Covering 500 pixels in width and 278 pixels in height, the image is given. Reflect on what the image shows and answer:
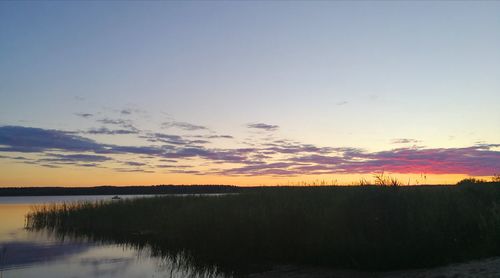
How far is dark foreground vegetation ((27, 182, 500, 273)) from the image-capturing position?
13.0 m

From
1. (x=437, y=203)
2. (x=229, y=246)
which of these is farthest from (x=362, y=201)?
(x=229, y=246)

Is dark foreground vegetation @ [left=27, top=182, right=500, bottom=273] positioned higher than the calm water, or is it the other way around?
dark foreground vegetation @ [left=27, top=182, right=500, bottom=273]

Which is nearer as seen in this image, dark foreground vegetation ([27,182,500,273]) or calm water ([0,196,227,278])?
dark foreground vegetation ([27,182,500,273])

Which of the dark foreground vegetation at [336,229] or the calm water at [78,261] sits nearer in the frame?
the dark foreground vegetation at [336,229]

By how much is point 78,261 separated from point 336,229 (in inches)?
460

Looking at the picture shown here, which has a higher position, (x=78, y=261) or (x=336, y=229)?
(x=336, y=229)

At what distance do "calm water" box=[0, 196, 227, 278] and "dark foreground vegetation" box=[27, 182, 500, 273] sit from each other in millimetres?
1294

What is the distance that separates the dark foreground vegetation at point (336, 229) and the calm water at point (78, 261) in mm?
1294

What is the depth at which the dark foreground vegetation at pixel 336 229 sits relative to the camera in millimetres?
13047

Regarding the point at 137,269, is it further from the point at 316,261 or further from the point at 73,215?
the point at 73,215

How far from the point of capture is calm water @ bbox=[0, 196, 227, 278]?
16.0m

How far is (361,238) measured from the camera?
14.3 meters

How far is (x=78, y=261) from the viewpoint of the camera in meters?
18.7

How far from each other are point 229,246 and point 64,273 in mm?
6782
